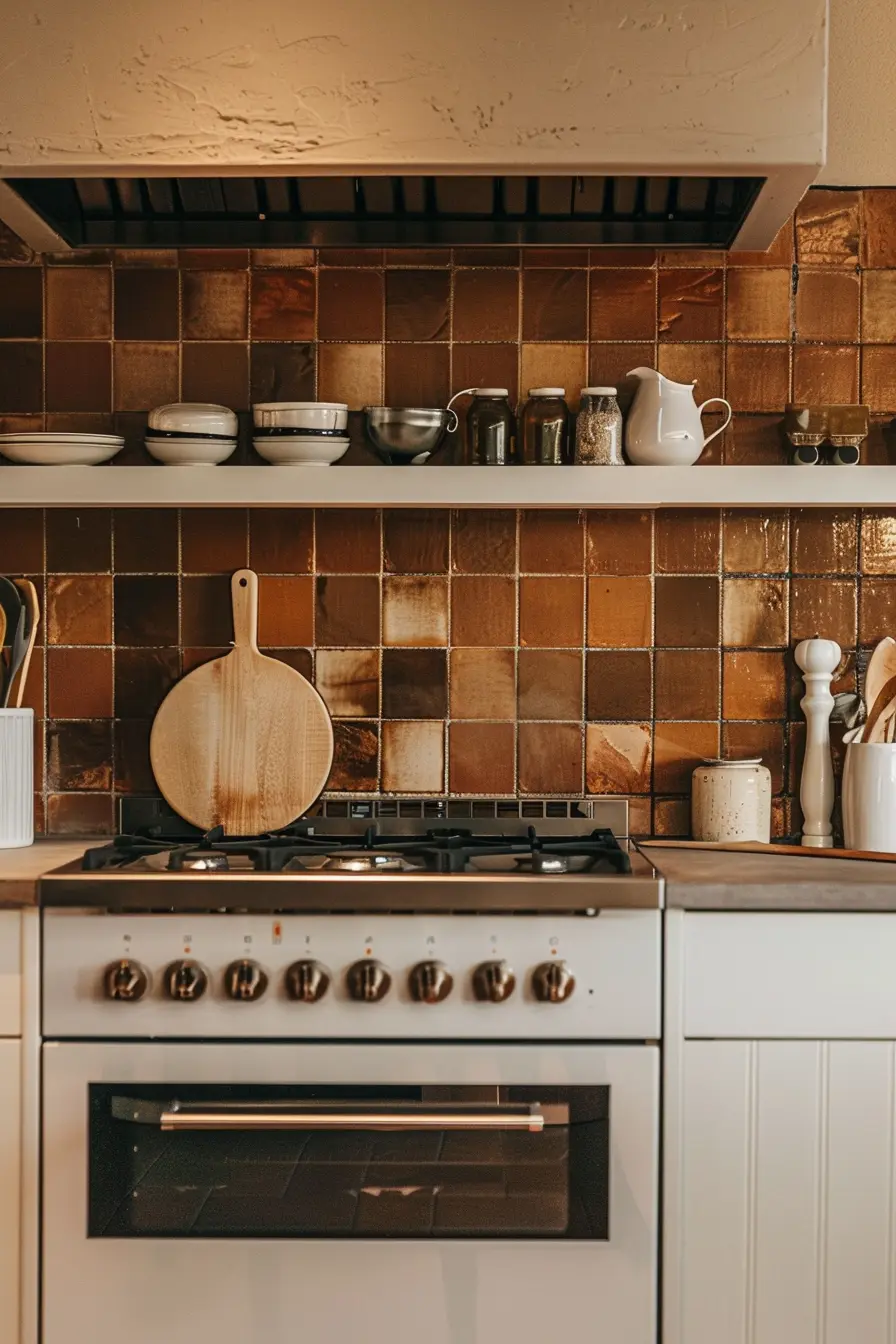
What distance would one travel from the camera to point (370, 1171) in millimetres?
1763

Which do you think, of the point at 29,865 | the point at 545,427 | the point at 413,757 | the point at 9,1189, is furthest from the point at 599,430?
the point at 9,1189

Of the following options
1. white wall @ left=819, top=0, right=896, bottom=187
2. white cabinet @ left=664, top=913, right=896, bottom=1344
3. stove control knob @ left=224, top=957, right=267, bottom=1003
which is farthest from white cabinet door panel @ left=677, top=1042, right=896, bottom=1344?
white wall @ left=819, top=0, right=896, bottom=187

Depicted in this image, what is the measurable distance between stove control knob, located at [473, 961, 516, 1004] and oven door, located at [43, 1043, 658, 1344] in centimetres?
8

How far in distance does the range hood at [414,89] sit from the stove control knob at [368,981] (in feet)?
3.70

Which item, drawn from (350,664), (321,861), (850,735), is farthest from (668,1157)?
(350,664)

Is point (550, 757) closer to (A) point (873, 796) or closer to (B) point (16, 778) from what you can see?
(A) point (873, 796)

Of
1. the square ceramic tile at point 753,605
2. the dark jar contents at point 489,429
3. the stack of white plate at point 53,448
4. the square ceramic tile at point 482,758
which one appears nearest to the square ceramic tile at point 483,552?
the dark jar contents at point 489,429

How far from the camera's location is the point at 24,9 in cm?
185

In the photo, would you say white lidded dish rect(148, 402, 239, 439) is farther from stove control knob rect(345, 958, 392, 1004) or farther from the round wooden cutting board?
stove control knob rect(345, 958, 392, 1004)

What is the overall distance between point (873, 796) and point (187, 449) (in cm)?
127

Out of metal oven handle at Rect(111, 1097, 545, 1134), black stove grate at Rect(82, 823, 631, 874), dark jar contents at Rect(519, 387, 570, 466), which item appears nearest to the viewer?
metal oven handle at Rect(111, 1097, 545, 1134)

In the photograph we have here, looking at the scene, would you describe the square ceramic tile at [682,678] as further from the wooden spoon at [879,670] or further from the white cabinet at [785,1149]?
the white cabinet at [785,1149]

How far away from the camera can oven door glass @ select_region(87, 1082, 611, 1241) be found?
69.4 inches

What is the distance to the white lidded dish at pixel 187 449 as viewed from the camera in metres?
2.18
